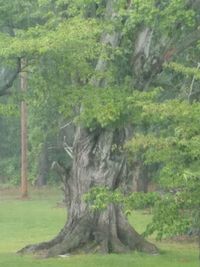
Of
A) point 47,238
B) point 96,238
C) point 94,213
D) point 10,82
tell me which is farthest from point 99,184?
point 47,238

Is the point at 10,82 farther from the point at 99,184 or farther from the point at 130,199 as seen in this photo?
the point at 130,199

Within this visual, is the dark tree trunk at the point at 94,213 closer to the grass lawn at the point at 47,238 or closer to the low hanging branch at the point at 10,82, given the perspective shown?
the grass lawn at the point at 47,238

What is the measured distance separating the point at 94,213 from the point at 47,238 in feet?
17.5

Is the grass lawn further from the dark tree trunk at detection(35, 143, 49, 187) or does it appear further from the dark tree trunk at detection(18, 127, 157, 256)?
the dark tree trunk at detection(35, 143, 49, 187)

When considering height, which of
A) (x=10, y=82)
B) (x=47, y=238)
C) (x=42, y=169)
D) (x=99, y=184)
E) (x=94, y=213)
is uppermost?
(x=10, y=82)

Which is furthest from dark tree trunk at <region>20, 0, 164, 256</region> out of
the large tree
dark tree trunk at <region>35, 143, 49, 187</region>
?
dark tree trunk at <region>35, 143, 49, 187</region>

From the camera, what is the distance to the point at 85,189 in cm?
1914

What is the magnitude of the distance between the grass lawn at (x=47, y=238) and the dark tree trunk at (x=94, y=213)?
58 cm

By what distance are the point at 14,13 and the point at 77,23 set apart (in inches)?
221

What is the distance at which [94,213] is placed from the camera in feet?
62.6

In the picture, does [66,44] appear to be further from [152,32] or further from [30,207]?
[30,207]

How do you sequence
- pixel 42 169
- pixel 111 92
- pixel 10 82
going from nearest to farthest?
pixel 10 82, pixel 111 92, pixel 42 169


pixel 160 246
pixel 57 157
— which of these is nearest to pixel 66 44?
pixel 160 246

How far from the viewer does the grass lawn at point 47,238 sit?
693 inches
